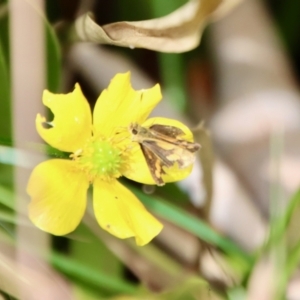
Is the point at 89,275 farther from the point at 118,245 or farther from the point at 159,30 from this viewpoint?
the point at 159,30

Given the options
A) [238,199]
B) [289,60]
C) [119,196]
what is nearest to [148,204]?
[119,196]

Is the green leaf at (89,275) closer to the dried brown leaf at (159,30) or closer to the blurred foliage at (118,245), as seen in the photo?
the blurred foliage at (118,245)

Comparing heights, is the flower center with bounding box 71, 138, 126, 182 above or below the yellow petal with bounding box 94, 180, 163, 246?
above

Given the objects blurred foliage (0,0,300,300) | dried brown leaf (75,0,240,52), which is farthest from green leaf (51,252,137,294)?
dried brown leaf (75,0,240,52)

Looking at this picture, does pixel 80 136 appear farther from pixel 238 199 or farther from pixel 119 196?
pixel 238 199

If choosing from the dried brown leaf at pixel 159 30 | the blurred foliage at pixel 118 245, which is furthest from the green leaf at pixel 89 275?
the dried brown leaf at pixel 159 30

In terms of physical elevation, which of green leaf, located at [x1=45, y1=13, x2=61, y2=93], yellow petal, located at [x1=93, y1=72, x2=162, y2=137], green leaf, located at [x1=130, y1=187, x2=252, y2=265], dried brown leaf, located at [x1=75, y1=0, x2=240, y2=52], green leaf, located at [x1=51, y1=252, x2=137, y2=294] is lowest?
green leaf, located at [x1=51, y1=252, x2=137, y2=294]

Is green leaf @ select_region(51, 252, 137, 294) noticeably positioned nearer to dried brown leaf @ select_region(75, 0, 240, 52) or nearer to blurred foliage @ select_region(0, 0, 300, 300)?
blurred foliage @ select_region(0, 0, 300, 300)
